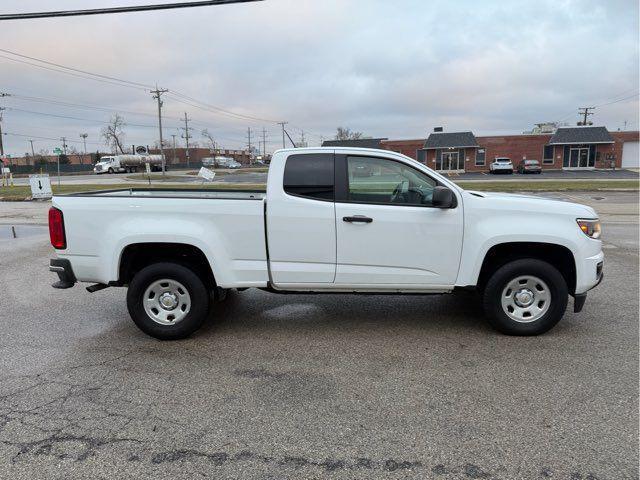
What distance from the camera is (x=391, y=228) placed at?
473 centimetres

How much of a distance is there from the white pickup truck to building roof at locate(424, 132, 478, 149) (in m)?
53.0

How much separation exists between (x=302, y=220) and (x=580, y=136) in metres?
57.8

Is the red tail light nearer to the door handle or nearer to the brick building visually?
the door handle

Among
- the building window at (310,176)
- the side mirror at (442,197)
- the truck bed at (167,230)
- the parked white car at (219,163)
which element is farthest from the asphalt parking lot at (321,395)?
the parked white car at (219,163)

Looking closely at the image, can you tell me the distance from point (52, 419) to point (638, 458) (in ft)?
12.7

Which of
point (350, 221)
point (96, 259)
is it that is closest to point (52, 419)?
point (96, 259)

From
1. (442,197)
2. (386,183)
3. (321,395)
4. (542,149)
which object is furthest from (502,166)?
(321,395)

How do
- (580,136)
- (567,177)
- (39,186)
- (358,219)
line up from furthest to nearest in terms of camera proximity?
(580,136) → (567,177) → (39,186) → (358,219)

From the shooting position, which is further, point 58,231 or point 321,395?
point 58,231

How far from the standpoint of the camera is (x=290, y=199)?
4777 mm

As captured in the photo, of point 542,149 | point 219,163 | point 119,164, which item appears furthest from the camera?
point 219,163

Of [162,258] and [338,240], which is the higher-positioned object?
[338,240]

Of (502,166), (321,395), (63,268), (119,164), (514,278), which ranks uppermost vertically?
(119,164)

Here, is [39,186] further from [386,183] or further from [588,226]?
[588,226]
